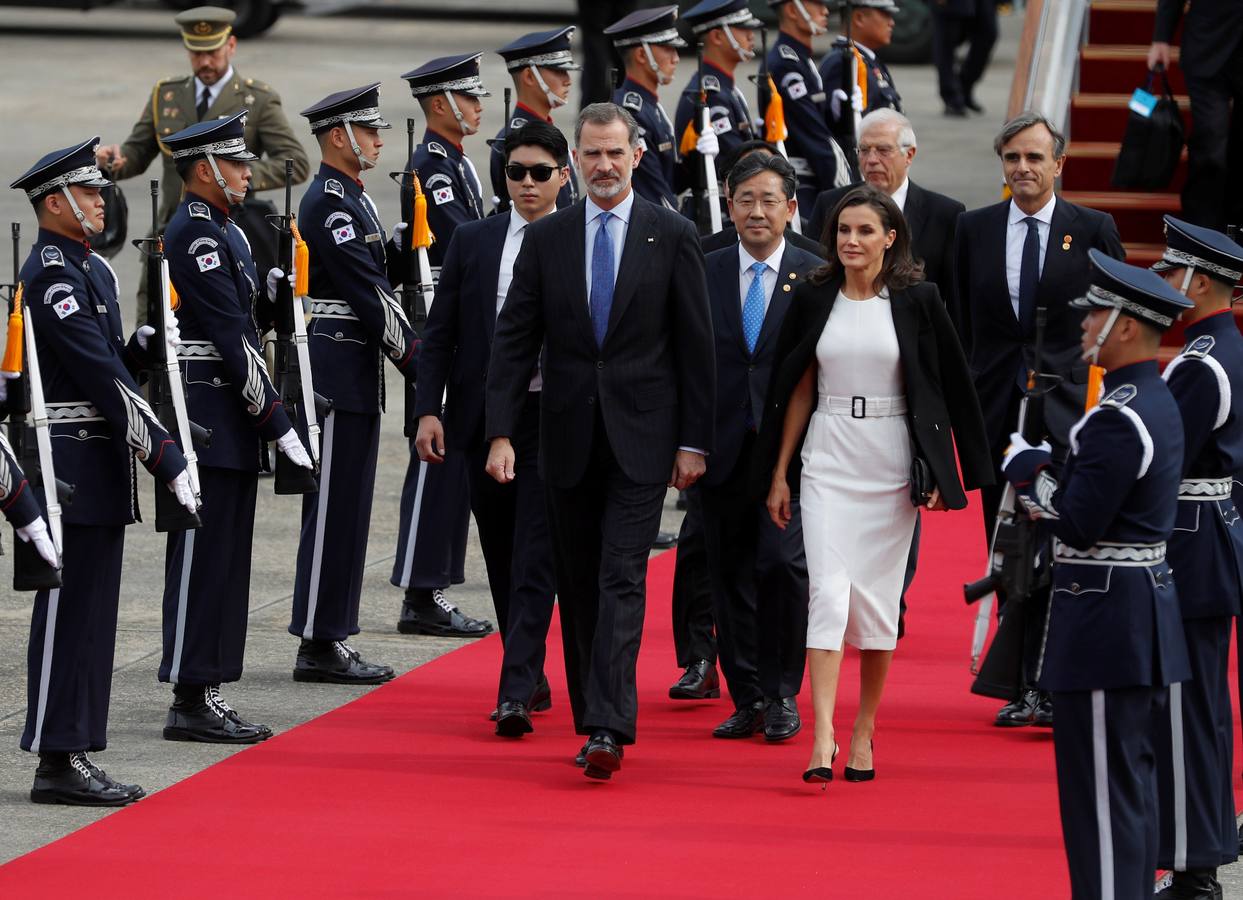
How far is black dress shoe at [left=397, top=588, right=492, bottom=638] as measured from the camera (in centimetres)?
834

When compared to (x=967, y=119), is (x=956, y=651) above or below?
below

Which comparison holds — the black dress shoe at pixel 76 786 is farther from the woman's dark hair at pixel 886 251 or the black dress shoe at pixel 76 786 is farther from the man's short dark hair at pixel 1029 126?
the man's short dark hair at pixel 1029 126

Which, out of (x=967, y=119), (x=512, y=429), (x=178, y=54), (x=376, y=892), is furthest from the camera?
(x=178, y=54)

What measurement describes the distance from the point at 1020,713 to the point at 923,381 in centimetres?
132

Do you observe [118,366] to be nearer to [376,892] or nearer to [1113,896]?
[376,892]

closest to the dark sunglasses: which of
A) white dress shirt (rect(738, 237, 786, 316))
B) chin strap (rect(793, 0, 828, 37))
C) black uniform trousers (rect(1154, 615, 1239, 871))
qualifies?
white dress shirt (rect(738, 237, 786, 316))

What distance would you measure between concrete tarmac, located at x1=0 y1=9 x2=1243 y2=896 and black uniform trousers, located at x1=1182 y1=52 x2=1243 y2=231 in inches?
111

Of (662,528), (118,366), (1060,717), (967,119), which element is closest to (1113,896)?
(1060,717)

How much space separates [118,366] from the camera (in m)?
6.20

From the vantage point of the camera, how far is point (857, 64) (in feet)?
37.4

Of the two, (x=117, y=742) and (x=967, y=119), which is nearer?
(x=117, y=742)

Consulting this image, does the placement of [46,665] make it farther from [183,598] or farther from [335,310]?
[335,310]

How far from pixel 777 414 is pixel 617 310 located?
0.53 m

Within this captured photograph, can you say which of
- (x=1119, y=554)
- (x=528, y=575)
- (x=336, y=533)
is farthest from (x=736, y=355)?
(x=1119, y=554)
